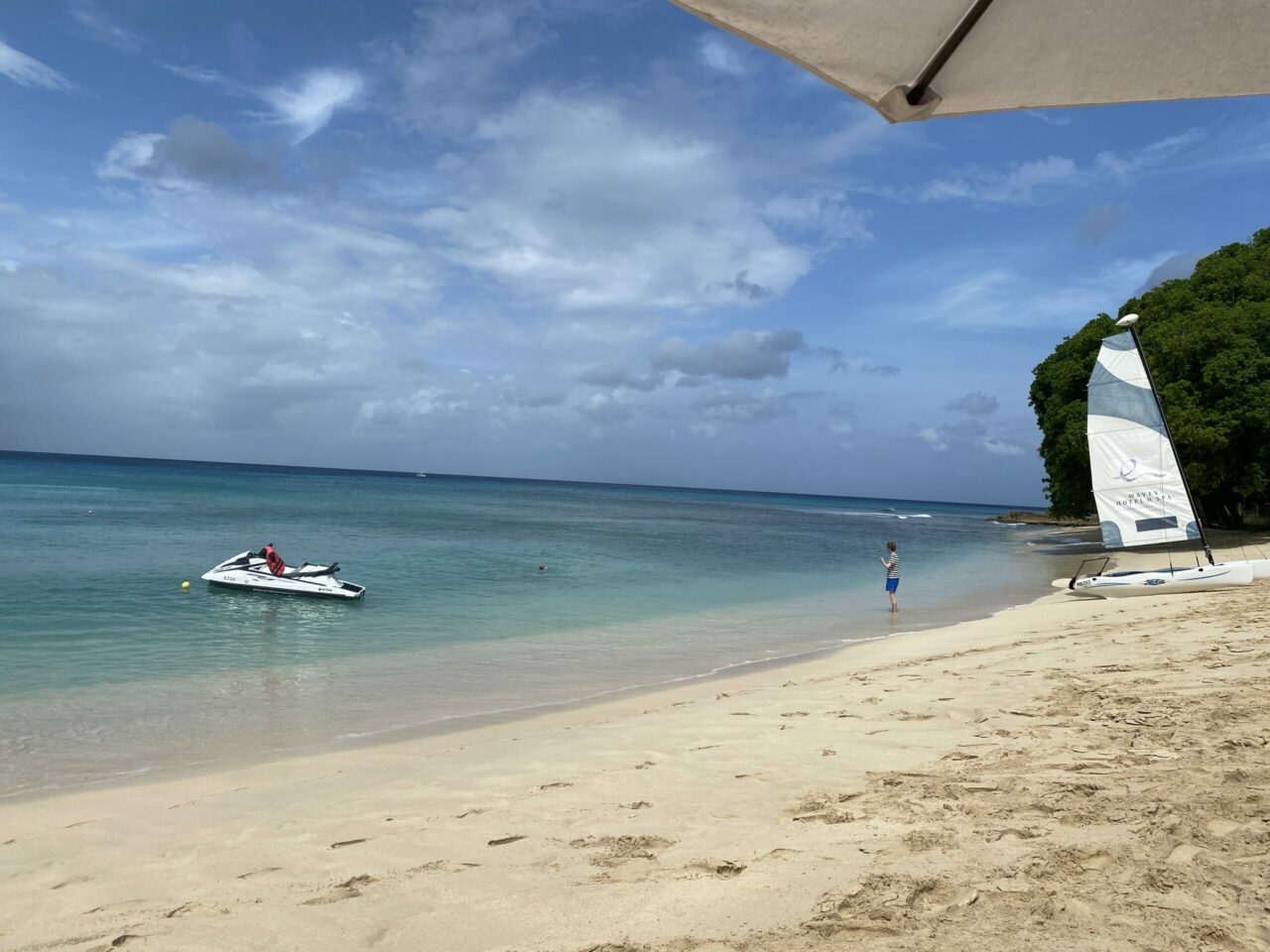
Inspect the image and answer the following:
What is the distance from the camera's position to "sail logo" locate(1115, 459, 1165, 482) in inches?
623

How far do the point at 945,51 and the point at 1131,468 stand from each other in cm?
1712

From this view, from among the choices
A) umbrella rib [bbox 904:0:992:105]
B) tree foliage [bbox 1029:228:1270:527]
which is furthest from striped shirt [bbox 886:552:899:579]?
umbrella rib [bbox 904:0:992:105]

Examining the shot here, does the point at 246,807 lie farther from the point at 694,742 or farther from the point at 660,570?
the point at 660,570

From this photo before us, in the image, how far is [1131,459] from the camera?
52.5 feet

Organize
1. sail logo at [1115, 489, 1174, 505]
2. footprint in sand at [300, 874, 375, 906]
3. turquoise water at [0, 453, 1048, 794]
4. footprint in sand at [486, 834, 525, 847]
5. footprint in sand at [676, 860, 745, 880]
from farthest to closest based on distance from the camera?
sail logo at [1115, 489, 1174, 505] < turquoise water at [0, 453, 1048, 794] < footprint in sand at [486, 834, 525, 847] < footprint in sand at [300, 874, 375, 906] < footprint in sand at [676, 860, 745, 880]

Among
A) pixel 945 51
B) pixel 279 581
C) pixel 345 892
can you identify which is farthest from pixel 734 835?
pixel 279 581

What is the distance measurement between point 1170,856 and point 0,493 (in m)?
67.1

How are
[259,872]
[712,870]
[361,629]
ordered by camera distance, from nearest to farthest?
[712,870]
[259,872]
[361,629]

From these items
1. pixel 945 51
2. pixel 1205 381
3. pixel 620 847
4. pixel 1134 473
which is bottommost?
pixel 620 847

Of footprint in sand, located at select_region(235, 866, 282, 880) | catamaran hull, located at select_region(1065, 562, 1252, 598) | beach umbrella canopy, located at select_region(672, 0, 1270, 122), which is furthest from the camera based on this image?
catamaran hull, located at select_region(1065, 562, 1252, 598)

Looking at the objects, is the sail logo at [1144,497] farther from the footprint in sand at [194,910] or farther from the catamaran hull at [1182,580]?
the footprint in sand at [194,910]

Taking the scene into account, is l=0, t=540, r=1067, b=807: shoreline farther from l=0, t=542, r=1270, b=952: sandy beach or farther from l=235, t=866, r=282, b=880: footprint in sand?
l=235, t=866, r=282, b=880: footprint in sand

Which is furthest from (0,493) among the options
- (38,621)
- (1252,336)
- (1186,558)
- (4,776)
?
(1252,336)

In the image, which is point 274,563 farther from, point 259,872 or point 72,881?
point 259,872
